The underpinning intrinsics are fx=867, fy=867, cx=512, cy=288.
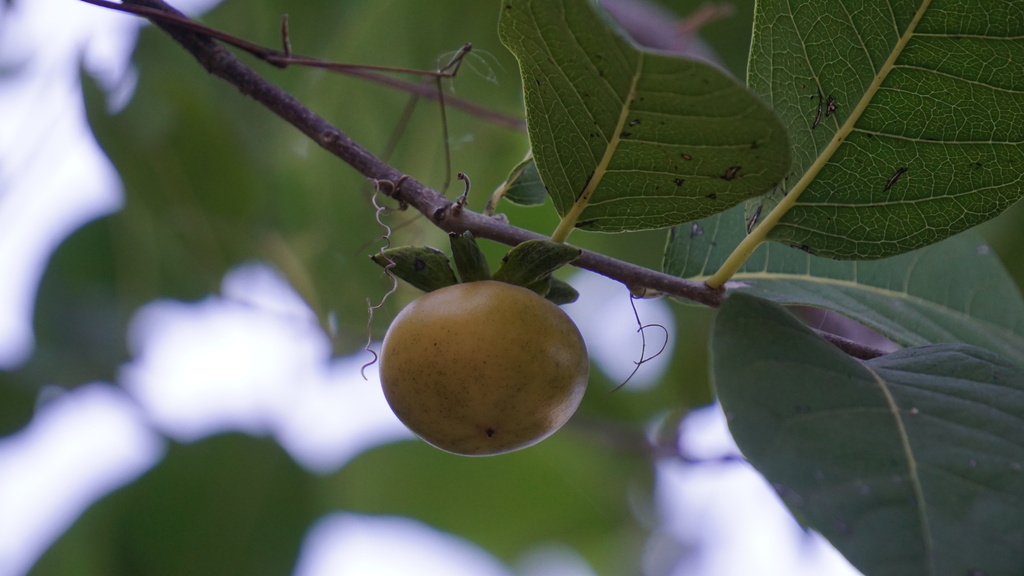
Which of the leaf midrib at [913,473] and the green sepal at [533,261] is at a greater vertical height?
the green sepal at [533,261]

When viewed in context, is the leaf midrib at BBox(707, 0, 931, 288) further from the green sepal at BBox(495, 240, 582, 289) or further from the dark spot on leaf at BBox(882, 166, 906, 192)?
the green sepal at BBox(495, 240, 582, 289)

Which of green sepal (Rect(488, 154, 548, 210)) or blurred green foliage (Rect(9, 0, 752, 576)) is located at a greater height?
green sepal (Rect(488, 154, 548, 210))

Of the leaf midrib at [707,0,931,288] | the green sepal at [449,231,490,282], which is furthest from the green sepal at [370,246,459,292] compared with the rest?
the leaf midrib at [707,0,931,288]

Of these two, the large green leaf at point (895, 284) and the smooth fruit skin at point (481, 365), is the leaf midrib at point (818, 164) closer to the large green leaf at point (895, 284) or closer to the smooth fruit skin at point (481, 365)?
the large green leaf at point (895, 284)

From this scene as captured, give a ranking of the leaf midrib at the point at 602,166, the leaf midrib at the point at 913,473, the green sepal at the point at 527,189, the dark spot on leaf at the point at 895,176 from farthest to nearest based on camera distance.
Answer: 1. the green sepal at the point at 527,189
2. the dark spot on leaf at the point at 895,176
3. the leaf midrib at the point at 602,166
4. the leaf midrib at the point at 913,473

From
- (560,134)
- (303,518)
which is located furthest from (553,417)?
(303,518)

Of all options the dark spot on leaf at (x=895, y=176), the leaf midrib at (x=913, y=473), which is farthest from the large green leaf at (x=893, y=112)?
the leaf midrib at (x=913, y=473)

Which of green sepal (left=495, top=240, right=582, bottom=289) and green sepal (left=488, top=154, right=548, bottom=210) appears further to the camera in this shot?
green sepal (left=488, top=154, right=548, bottom=210)

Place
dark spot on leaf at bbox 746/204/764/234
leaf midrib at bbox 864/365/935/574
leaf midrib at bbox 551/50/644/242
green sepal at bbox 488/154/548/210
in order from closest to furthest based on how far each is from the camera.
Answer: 1. leaf midrib at bbox 864/365/935/574
2. leaf midrib at bbox 551/50/644/242
3. dark spot on leaf at bbox 746/204/764/234
4. green sepal at bbox 488/154/548/210
